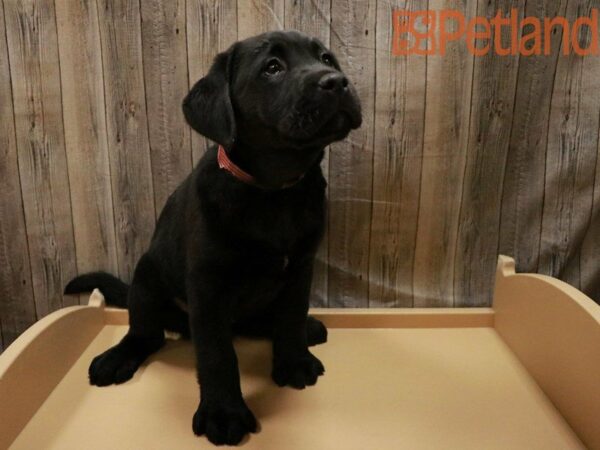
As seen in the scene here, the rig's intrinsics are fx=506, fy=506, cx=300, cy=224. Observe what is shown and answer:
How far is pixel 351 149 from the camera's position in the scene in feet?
4.46

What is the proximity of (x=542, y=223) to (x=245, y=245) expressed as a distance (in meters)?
0.86

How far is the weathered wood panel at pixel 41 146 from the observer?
1.29 metres

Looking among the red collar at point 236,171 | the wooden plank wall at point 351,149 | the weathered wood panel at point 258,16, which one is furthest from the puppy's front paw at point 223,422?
A: the weathered wood panel at point 258,16

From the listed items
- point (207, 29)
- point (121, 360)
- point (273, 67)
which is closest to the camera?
point (273, 67)

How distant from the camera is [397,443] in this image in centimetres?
94

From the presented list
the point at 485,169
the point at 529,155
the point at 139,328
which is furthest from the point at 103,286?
the point at 529,155

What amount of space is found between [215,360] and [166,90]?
73 centimetres

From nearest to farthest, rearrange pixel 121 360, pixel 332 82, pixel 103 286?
1. pixel 332 82
2. pixel 121 360
3. pixel 103 286

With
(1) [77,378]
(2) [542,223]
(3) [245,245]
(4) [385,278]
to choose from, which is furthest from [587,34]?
(1) [77,378]

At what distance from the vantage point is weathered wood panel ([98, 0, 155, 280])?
4.22 feet

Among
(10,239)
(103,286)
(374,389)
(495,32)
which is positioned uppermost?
(495,32)

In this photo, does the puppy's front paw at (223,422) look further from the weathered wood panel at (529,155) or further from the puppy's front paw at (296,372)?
the weathered wood panel at (529,155)

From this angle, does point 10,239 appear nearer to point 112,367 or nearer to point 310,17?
point 112,367

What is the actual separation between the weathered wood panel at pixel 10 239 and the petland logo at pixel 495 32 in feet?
3.40
